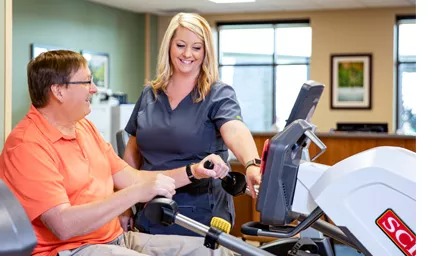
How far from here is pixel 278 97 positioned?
37.7ft

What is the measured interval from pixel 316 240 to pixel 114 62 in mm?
8900

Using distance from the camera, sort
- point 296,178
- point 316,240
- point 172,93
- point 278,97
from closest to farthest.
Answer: point 296,178 < point 316,240 < point 172,93 < point 278,97

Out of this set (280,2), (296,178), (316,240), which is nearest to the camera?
(296,178)

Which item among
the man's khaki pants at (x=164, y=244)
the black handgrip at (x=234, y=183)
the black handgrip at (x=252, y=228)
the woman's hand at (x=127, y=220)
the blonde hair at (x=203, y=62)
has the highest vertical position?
the blonde hair at (x=203, y=62)

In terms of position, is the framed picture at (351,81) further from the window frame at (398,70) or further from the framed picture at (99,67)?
the framed picture at (99,67)

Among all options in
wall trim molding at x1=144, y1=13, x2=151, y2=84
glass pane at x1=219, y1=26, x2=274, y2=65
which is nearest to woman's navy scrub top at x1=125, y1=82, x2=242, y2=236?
glass pane at x1=219, y1=26, x2=274, y2=65

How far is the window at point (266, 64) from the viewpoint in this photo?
11.3m

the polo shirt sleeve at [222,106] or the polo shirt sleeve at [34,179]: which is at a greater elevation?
the polo shirt sleeve at [222,106]

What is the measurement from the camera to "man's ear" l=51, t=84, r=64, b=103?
201cm

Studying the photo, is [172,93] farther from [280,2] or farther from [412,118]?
[412,118]

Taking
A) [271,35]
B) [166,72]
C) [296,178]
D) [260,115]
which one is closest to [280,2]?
[271,35]

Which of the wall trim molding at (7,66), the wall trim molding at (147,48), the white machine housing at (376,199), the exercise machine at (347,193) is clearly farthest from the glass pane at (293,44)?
the white machine housing at (376,199)

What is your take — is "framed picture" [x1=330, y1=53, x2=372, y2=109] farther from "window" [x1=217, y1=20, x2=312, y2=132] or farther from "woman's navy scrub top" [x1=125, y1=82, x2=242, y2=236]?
"woman's navy scrub top" [x1=125, y1=82, x2=242, y2=236]

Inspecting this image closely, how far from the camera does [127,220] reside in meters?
2.37
